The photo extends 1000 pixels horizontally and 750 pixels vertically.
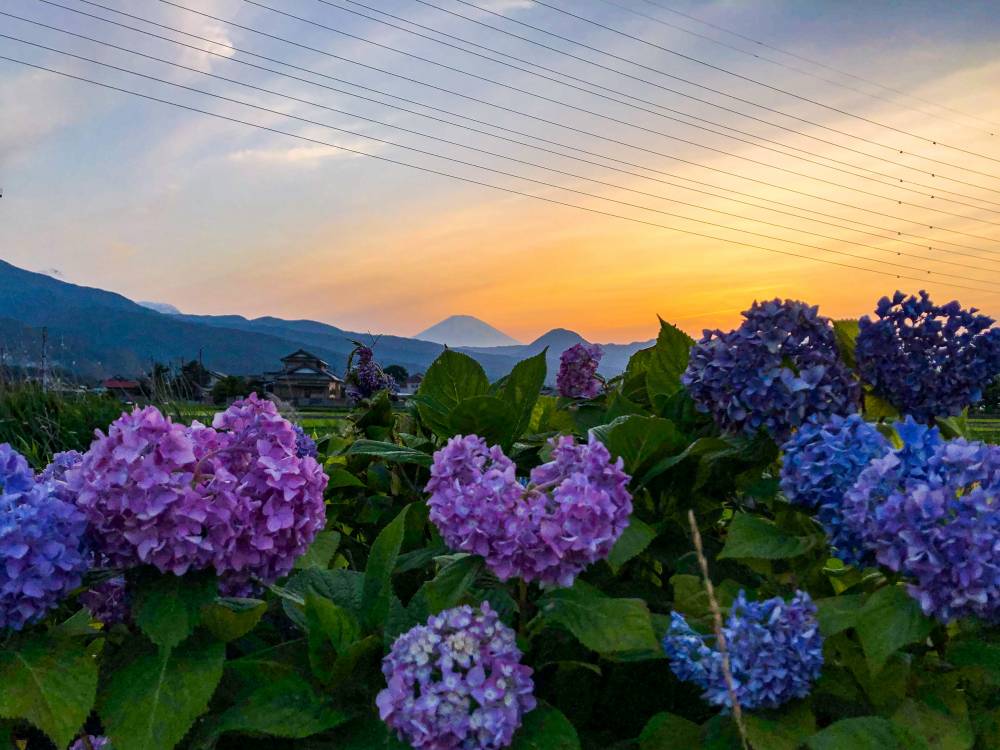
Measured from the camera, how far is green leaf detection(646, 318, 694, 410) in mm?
2680

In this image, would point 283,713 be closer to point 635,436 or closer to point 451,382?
point 635,436

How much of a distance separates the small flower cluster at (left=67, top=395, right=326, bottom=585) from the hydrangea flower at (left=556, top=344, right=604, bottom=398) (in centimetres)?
227

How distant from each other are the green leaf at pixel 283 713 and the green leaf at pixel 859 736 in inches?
33.8

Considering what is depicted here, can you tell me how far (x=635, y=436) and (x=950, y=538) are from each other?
0.73m

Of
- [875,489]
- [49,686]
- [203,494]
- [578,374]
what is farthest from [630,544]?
[578,374]

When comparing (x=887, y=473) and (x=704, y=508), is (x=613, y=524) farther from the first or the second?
(x=704, y=508)

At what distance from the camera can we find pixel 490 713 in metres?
1.48

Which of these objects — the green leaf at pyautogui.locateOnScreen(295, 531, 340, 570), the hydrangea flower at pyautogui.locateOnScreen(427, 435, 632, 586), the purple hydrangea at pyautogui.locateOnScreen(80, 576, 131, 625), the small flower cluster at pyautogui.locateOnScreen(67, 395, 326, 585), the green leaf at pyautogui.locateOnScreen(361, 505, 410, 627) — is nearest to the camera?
the hydrangea flower at pyautogui.locateOnScreen(427, 435, 632, 586)

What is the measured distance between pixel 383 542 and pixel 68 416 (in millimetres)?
12459

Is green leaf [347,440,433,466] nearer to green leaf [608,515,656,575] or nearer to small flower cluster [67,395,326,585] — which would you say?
small flower cluster [67,395,326,585]

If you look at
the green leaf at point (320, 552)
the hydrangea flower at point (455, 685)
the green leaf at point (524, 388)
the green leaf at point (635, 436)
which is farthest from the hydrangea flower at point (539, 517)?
the green leaf at point (524, 388)

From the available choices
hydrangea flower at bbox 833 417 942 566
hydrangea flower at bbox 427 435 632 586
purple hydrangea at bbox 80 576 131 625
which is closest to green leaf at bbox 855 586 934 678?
hydrangea flower at bbox 833 417 942 566

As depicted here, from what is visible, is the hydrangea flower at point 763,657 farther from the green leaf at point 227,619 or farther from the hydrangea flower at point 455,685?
the green leaf at point 227,619

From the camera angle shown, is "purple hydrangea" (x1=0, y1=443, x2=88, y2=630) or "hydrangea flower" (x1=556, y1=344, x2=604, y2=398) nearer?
"purple hydrangea" (x1=0, y1=443, x2=88, y2=630)
